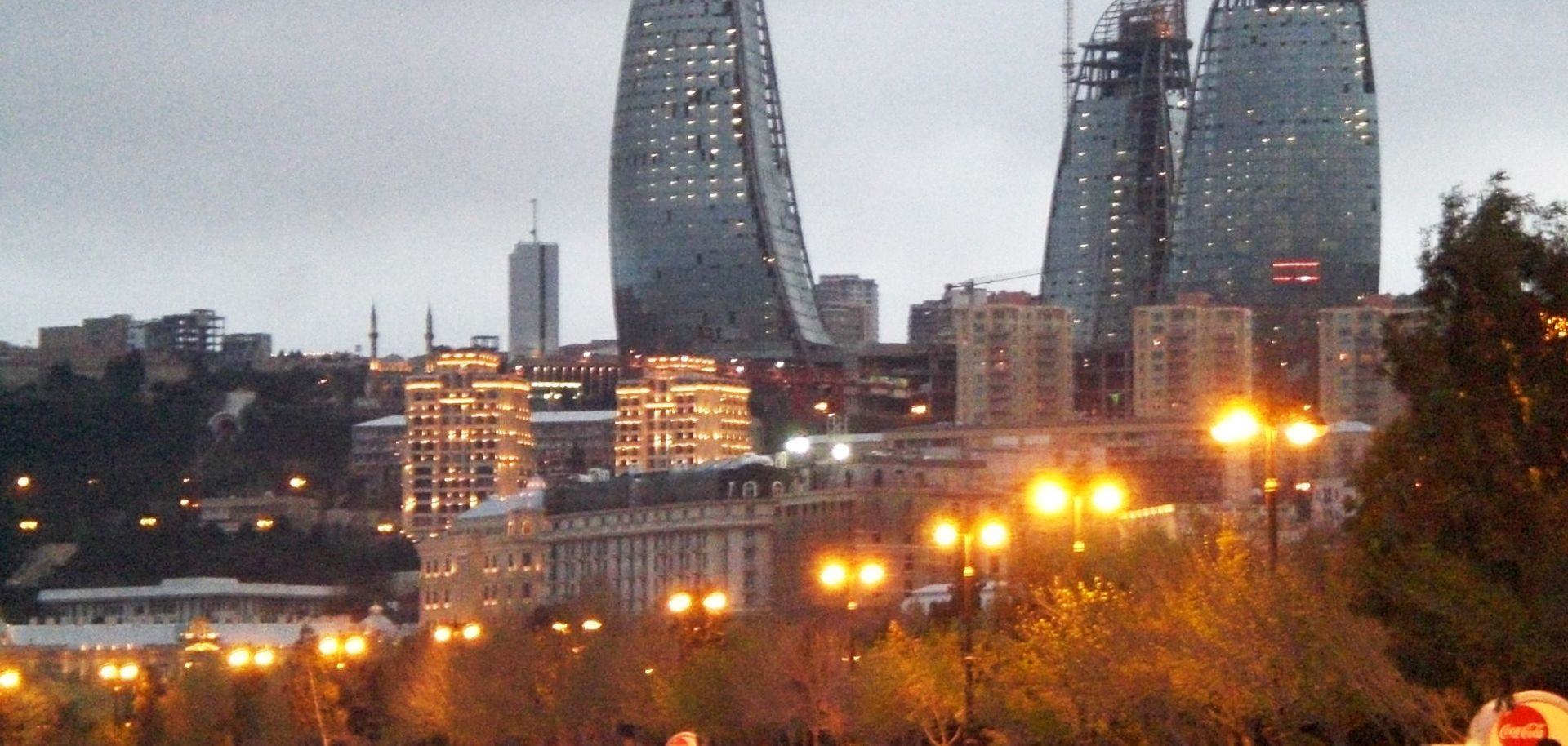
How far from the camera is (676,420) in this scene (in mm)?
190125

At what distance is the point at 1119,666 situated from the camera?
119 feet

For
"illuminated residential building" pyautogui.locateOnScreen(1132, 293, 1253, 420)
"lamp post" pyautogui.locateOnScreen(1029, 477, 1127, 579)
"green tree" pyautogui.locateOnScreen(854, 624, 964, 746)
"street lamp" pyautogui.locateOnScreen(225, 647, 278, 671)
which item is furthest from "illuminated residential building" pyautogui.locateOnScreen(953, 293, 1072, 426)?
"lamp post" pyautogui.locateOnScreen(1029, 477, 1127, 579)

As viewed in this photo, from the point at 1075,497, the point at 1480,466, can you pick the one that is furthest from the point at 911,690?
the point at 1480,466

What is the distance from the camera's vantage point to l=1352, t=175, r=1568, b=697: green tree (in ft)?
79.1

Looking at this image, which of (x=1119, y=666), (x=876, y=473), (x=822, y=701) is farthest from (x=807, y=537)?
(x=1119, y=666)

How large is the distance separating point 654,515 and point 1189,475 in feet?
88.5

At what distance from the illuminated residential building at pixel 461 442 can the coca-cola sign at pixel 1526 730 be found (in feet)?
539

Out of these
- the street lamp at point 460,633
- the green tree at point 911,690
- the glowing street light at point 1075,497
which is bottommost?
the street lamp at point 460,633

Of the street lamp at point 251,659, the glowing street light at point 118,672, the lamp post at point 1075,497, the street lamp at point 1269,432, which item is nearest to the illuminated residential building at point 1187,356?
the glowing street light at point 118,672

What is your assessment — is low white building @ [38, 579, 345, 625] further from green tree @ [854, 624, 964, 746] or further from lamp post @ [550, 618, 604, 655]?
green tree @ [854, 624, 964, 746]

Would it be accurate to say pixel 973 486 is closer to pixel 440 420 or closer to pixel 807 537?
pixel 807 537

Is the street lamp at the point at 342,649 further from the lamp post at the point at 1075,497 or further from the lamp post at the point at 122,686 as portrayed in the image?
the lamp post at the point at 1075,497

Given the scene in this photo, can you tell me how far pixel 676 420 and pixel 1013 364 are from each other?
2009 centimetres

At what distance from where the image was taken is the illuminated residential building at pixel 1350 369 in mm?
181125
